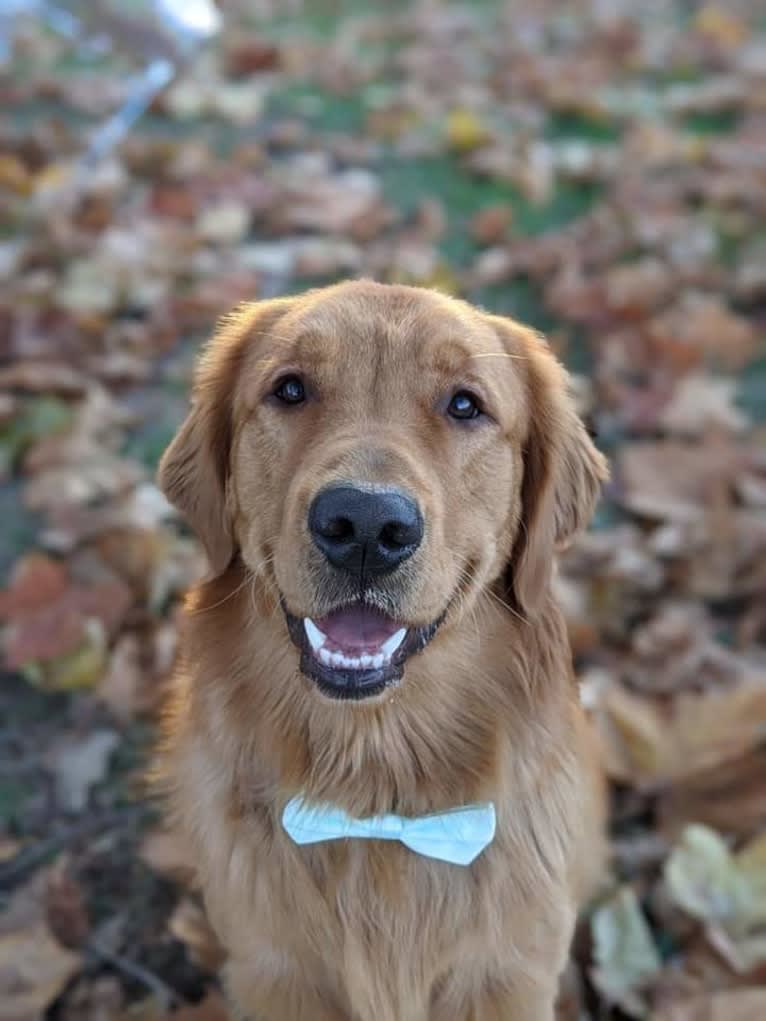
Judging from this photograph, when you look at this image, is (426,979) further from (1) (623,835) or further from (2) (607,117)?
(2) (607,117)

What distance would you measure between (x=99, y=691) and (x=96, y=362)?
1.86 m

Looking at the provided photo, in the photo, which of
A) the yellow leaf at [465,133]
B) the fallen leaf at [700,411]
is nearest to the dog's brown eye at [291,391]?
the fallen leaf at [700,411]

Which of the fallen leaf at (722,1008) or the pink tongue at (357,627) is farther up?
the pink tongue at (357,627)

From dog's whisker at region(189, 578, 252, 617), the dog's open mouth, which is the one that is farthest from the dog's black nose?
dog's whisker at region(189, 578, 252, 617)

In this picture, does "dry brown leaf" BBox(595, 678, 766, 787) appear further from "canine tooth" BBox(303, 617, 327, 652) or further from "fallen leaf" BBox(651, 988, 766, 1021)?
"canine tooth" BBox(303, 617, 327, 652)

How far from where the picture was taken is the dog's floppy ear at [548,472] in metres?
2.55

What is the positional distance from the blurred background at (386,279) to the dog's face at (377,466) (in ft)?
3.53

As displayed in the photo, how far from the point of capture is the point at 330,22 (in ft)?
29.1

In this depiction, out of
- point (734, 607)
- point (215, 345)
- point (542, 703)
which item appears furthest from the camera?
point (734, 607)

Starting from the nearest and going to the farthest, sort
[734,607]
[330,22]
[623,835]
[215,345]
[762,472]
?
[215,345] → [623,835] → [734,607] → [762,472] → [330,22]

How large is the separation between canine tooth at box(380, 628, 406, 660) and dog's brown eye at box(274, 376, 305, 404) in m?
0.61

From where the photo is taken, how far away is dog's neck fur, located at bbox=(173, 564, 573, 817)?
2.45 meters

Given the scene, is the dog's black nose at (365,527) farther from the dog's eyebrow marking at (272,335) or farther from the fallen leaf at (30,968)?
the fallen leaf at (30,968)

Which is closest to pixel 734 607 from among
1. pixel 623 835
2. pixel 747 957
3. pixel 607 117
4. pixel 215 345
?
pixel 623 835
